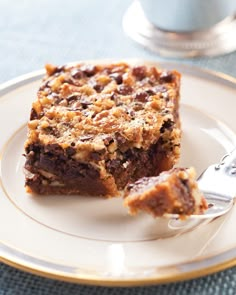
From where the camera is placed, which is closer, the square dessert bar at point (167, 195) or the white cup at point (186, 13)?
the square dessert bar at point (167, 195)

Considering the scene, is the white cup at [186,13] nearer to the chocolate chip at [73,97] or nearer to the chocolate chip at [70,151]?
the chocolate chip at [73,97]

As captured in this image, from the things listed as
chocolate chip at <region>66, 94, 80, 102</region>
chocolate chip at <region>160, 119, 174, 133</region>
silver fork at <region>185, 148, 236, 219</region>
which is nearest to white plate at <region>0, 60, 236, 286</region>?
silver fork at <region>185, 148, 236, 219</region>

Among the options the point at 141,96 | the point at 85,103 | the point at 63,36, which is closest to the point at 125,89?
the point at 141,96

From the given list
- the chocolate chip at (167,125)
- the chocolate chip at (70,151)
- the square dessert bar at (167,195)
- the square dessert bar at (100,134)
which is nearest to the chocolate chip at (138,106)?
the square dessert bar at (100,134)

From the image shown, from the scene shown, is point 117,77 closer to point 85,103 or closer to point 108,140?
point 85,103

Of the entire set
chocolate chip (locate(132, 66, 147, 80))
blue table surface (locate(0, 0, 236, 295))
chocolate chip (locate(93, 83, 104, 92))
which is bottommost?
blue table surface (locate(0, 0, 236, 295))

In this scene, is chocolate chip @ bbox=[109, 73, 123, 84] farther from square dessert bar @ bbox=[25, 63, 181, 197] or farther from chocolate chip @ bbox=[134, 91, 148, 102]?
chocolate chip @ bbox=[134, 91, 148, 102]
